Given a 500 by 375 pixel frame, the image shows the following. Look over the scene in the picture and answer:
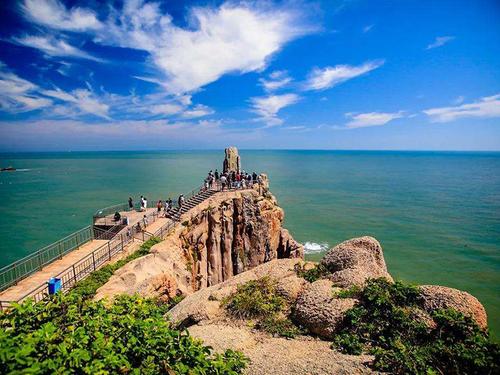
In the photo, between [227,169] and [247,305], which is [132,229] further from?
[227,169]

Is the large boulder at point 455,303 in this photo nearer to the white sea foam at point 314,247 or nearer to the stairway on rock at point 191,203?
the stairway on rock at point 191,203

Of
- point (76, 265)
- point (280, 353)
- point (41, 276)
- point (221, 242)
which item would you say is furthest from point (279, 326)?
point (221, 242)

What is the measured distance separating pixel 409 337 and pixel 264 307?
594cm

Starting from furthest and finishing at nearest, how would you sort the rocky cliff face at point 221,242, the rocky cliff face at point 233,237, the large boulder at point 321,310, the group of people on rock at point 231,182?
the group of people on rock at point 231,182 < the rocky cliff face at point 233,237 < the rocky cliff face at point 221,242 < the large boulder at point 321,310

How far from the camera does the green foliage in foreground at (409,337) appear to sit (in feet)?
28.2

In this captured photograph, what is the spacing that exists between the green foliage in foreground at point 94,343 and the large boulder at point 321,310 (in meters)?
5.82

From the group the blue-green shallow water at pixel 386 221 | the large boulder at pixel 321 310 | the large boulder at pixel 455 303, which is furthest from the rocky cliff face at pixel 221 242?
the blue-green shallow water at pixel 386 221

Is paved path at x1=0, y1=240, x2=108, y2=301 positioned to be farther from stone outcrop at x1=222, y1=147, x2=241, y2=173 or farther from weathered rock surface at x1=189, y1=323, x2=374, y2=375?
stone outcrop at x1=222, y1=147, x2=241, y2=173

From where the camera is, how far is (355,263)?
1525cm

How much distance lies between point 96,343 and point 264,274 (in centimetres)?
1201

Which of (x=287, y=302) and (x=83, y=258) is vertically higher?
(x=83, y=258)

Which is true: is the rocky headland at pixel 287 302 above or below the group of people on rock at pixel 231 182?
below

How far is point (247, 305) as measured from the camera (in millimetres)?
13578

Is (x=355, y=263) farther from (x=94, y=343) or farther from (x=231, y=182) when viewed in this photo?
(x=231, y=182)
